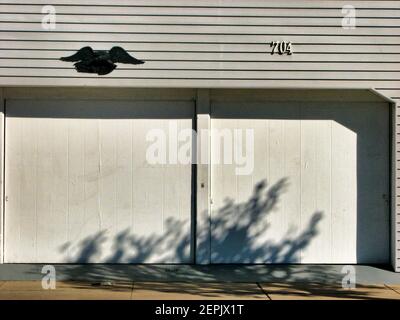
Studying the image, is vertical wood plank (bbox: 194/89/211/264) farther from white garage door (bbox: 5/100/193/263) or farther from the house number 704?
the house number 704

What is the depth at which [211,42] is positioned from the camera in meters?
10.5

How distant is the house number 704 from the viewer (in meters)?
10.5

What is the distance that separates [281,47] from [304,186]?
2215 mm

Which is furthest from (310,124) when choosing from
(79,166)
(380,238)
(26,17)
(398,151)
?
(26,17)

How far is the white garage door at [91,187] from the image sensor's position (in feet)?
35.0

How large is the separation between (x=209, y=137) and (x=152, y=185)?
3.84ft

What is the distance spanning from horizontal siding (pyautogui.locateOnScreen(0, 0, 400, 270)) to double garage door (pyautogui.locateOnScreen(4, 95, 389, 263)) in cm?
50

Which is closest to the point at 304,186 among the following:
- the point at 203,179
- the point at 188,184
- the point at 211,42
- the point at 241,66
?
the point at 203,179

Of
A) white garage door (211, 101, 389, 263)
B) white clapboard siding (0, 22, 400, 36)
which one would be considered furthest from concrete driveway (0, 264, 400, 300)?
white clapboard siding (0, 22, 400, 36)

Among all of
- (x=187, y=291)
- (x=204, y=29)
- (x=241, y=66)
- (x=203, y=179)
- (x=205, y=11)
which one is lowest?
(x=187, y=291)

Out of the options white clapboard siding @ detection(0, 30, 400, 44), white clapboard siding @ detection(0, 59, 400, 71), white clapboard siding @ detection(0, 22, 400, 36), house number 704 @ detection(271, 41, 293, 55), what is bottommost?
white clapboard siding @ detection(0, 59, 400, 71)

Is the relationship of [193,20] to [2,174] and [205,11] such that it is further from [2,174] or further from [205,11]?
[2,174]
